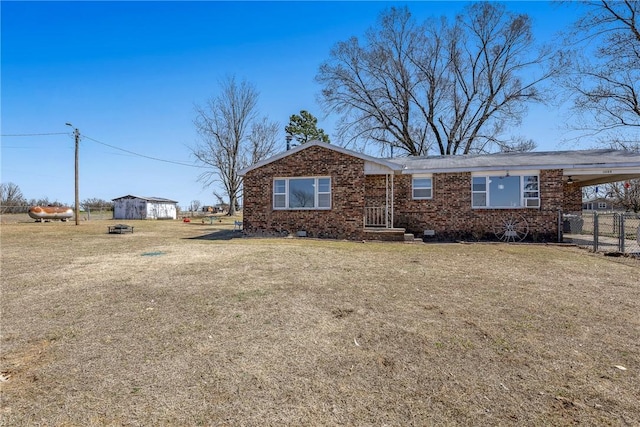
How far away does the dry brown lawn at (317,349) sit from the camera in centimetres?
241

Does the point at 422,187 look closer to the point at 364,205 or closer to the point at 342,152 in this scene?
the point at 364,205

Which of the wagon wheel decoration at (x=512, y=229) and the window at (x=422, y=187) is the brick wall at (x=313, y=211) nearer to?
the window at (x=422, y=187)

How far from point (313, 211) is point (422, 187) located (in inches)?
199

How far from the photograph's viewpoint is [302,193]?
14.6 m

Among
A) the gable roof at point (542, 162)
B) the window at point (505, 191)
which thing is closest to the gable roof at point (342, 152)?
the gable roof at point (542, 162)

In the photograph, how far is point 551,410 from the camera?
241 centimetres

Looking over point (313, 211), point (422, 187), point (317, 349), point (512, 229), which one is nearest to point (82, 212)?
point (313, 211)

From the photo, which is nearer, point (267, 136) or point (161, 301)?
point (161, 301)

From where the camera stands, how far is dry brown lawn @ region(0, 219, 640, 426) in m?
2.41

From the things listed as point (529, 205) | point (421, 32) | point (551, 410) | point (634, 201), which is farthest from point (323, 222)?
point (634, 201)

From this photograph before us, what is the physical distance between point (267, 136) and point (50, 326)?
1598 inches

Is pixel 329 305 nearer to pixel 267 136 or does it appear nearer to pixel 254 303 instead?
pixel 254 303

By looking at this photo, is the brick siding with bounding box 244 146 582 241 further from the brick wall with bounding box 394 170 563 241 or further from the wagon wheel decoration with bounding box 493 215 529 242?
the wagon wheel decoration with bounding box 493 215 529 242

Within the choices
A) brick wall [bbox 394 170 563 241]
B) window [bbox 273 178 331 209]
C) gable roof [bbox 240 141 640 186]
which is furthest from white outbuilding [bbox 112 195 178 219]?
brick wall [bbox 394 170 563 241]
